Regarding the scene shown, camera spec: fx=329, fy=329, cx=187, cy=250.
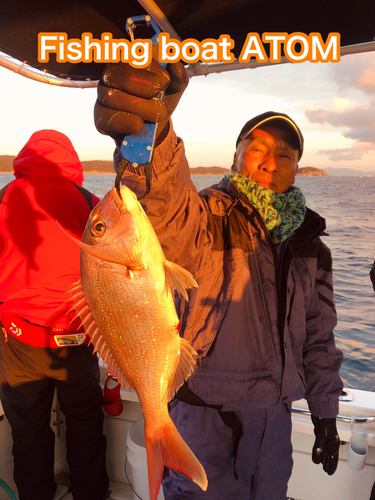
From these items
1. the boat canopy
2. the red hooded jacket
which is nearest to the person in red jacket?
the red hooded jacket

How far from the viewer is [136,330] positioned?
3.77ft

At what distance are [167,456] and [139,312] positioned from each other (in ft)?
1.77

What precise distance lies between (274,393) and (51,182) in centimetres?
204

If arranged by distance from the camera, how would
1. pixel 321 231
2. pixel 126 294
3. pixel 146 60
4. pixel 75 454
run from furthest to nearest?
pixel 75 454 < pixel 321 231 < pixel 126 294 < pixel 146 60

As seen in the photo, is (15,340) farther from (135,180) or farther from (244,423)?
(135,180)

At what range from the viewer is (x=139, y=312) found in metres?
1.13

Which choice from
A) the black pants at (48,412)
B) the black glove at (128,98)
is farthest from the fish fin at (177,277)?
the black pants at (48,412)

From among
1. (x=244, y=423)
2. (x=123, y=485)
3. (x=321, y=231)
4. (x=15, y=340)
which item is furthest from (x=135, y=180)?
(x=123, y=485)

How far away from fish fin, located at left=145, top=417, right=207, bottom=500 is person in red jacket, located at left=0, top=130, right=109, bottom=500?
1.39 meters

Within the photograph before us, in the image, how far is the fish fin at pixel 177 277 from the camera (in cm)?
113

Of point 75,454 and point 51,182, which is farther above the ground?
point 51,182

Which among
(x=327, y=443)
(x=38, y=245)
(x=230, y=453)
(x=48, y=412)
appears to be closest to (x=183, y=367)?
(x=230, y=453)

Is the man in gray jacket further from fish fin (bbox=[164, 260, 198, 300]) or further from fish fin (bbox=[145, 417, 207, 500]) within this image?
fish fin (bbox=[145, 417, 207, 500])

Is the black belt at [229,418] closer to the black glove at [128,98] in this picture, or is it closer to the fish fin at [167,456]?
the fish fin at [167,456]
